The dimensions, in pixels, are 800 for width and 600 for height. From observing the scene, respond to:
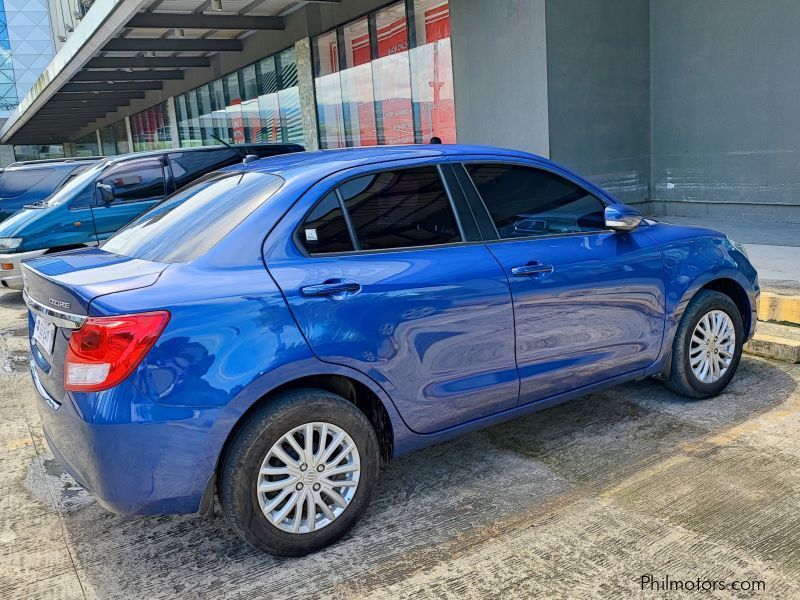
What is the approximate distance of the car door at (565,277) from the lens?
12.2 ft

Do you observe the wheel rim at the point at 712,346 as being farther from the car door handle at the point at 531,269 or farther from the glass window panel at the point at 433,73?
the glass window panel at the point at 433,73

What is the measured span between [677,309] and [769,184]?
23.4ft

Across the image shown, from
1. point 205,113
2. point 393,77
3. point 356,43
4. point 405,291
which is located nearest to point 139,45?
point 205,113

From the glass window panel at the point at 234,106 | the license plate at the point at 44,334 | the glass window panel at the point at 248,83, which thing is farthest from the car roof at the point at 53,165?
the license plate at the point at 44,334

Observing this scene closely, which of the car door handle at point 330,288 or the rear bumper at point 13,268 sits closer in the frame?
the car door handle at point 330,288

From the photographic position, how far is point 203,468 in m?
2.85

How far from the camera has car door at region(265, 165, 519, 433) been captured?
10.2 feet

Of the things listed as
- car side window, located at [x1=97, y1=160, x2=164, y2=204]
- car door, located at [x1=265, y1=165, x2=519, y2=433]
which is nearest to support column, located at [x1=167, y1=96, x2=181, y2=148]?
car side window, located at [x1=97, y1=160, x2=164, y2=204]

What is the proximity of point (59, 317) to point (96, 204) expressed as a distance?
7.04 meters

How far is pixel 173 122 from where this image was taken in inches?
1069

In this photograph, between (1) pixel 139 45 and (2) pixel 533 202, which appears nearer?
(2) pixel 533 202

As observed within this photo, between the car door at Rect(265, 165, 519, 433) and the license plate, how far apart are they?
961 mm

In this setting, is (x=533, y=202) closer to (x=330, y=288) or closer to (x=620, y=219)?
(x=620, y=219)

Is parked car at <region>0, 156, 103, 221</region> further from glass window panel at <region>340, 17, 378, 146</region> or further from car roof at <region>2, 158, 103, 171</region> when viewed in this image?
glass window panel at <region>340, 17, 378, 146</region>
